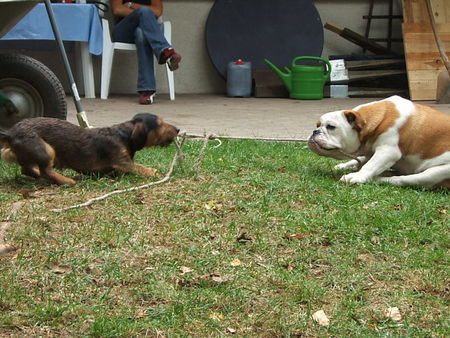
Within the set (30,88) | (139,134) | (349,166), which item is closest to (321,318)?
(139,134)

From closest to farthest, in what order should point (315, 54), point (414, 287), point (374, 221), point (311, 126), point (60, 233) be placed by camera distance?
point (414, 287)
point (60, 233)
point (374, 221)
point (311, 126)
point (315, 54)

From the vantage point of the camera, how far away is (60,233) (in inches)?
164

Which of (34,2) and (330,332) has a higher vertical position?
(34,2)

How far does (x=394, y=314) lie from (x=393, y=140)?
8.07 feet

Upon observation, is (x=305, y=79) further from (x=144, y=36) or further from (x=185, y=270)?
(x=185, y=270)

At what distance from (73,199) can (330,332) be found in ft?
7.46

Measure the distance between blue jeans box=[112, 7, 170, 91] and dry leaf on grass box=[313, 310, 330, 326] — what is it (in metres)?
7.63

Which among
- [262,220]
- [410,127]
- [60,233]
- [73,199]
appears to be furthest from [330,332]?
[410,127]

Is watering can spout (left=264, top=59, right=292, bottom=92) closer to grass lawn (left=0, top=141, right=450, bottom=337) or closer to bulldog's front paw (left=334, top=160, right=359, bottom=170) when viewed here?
bulldog's front paw (left=334, top=160, right=359, bottom=170)

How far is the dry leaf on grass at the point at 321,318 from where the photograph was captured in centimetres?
321

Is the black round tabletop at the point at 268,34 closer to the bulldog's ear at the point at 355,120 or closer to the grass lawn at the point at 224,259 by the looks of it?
the bulldog's ear at the point at 355,120

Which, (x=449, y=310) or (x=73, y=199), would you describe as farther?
(x=73, y=199)

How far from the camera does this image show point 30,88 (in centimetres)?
641

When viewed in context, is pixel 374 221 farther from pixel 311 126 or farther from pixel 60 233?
pixel 311 126
